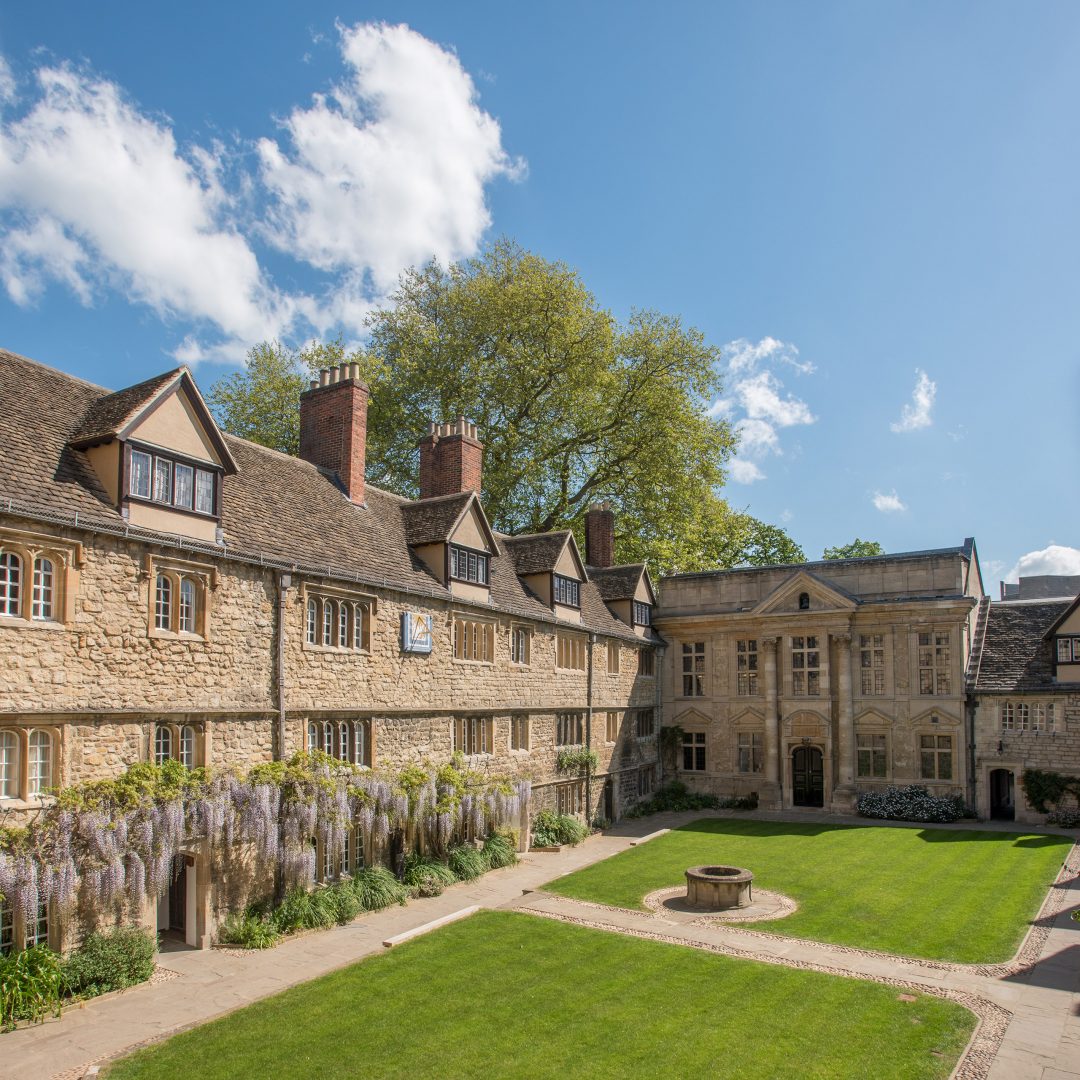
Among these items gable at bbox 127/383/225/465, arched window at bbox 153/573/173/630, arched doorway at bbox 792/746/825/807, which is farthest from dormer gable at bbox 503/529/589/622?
arched window at bbox 153/573/173/630

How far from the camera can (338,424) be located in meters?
22.0

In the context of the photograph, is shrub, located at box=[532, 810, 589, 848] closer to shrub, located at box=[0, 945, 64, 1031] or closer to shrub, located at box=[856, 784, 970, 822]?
shrub, located at box=[856, 784, 970, 822]

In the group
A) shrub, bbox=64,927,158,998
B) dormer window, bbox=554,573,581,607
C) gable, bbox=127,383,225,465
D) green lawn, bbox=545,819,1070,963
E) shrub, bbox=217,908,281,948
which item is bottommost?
green lawn, bbox=545,819,1070,963

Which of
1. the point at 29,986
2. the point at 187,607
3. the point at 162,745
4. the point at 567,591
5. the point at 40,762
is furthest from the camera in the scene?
the point at 567,591

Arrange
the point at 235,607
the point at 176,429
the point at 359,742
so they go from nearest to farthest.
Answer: the point at 176,429 < the point at 235,607 < the point at 359,742

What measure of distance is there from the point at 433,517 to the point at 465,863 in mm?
8218

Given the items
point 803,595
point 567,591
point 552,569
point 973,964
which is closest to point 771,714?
point 803,595

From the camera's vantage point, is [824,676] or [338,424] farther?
[824,676]

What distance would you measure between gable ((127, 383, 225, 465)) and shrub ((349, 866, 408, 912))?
27.9 feet

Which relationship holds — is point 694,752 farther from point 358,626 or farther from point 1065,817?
point 358,626

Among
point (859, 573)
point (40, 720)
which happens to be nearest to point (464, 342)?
point (859, 573)

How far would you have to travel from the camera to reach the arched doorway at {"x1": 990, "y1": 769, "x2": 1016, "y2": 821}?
95.0 ft

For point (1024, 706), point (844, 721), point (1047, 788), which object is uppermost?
point (1024, 706)

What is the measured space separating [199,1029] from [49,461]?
8.34 m
